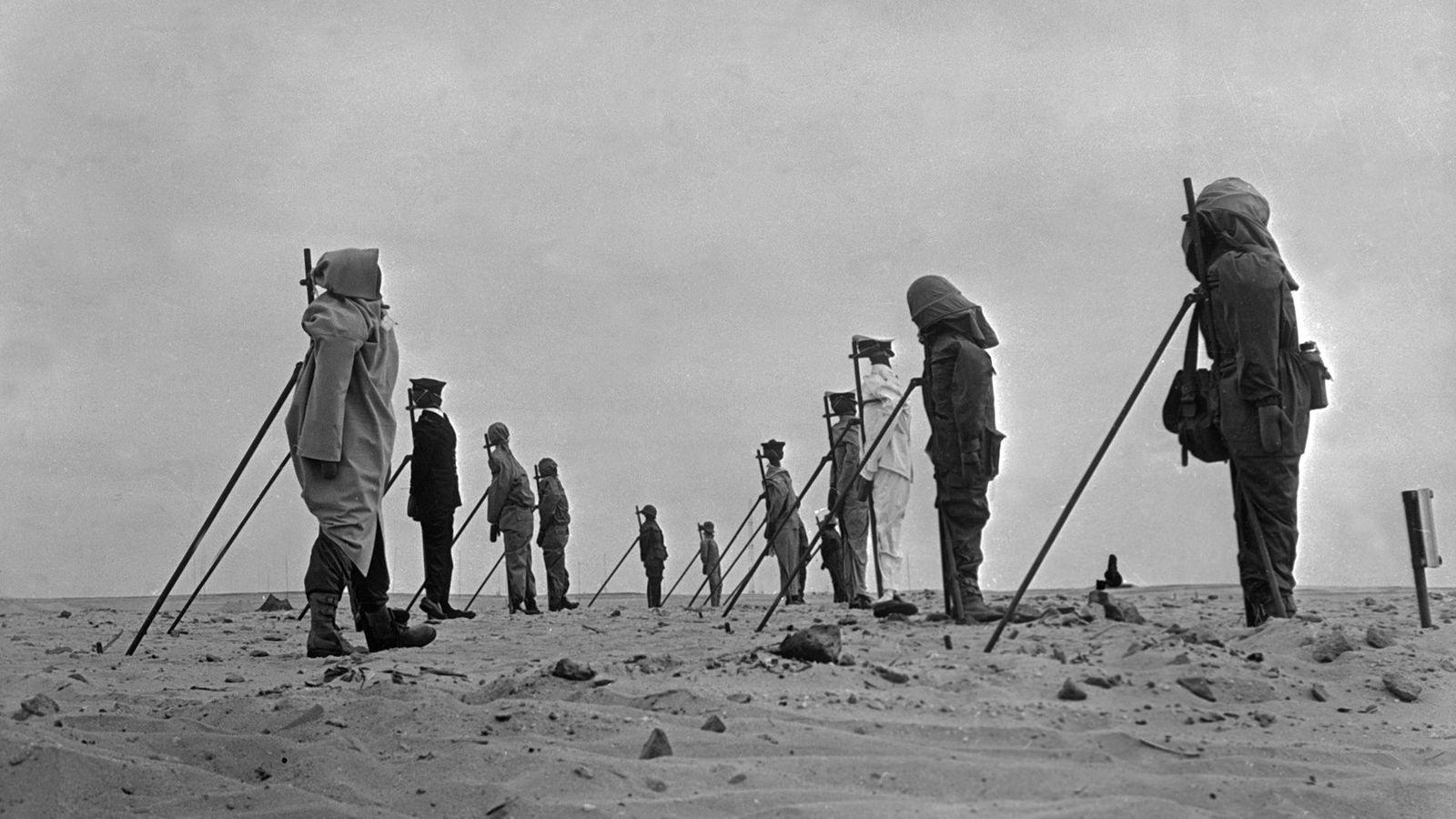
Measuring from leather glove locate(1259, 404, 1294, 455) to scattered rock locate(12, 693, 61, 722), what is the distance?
576 cm

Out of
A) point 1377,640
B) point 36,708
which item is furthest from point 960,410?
point 36,708

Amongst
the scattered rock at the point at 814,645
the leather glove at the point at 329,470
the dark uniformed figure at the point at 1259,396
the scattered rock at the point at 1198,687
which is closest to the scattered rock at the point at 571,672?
the scattered rock at the point at 814,645

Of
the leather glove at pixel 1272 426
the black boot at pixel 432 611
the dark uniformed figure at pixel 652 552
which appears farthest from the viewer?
the dark uniformed figure at pixel 652 552

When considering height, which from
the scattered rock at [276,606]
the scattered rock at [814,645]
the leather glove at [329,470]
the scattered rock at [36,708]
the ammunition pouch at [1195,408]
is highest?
the ammunition pouch at [1195,408]

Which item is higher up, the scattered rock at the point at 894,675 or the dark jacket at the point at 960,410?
the dark jacket at the point at 960,410

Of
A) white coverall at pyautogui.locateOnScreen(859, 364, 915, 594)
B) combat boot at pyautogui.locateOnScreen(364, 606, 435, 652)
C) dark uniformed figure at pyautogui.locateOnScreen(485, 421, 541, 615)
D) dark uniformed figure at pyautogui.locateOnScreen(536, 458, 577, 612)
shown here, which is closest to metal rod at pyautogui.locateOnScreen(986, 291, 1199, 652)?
combat boot at pyautogui.locateOnScreen(364, 606, 435, 652)

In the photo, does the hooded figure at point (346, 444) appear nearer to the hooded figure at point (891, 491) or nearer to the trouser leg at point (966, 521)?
the trouser leg at point (966, 521)

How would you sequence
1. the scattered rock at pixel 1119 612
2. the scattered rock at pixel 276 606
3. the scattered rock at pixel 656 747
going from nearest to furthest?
the scattered rock at pixel 656 747 → the scattered rock at pixel 1119 612 → the scattered rock at pixel 276 606

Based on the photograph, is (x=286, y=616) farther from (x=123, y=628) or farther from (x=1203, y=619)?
(x=1203, y=619)

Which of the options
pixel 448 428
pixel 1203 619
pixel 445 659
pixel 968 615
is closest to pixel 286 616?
pixel 448 428

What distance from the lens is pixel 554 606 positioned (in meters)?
16.6

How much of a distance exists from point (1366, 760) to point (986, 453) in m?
4.31

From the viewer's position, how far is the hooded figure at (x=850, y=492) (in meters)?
12.5

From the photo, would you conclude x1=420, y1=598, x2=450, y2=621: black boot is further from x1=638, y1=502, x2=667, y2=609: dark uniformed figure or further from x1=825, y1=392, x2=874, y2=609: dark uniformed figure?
x1=638, y1=502, x2=667, y2=609: dark uniformed figure
